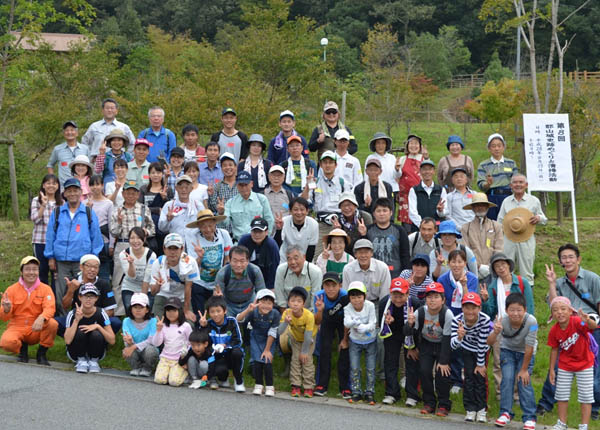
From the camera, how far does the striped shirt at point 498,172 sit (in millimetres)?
10719

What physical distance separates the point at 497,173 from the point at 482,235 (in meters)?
2.06

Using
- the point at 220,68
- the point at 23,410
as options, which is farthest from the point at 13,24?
the point at 23,410

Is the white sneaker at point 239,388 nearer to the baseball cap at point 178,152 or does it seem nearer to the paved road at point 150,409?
the paved road at point 150,409

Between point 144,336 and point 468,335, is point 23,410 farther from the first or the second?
point 468,335

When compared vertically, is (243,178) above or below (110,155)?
below

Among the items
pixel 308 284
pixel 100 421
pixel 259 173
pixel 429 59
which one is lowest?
pixel 100 421

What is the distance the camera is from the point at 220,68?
2070 cm

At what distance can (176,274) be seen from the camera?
874 cm

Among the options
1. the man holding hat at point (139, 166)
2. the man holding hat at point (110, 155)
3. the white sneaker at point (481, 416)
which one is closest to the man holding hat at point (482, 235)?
the white sneaker at point (481, 416)

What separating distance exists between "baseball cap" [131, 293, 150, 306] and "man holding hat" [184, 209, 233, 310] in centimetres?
69

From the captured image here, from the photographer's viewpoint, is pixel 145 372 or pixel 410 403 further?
pixel 145 372

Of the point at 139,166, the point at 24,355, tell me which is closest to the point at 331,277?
the point at 139,166

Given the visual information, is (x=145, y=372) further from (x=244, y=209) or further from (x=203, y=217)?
(x=244, y=209)

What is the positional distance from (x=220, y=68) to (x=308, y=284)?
13666 mm
